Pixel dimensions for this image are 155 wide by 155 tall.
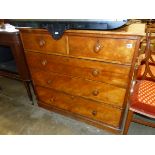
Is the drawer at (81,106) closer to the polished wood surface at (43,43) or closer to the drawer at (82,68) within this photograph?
the drawer at (82,68)

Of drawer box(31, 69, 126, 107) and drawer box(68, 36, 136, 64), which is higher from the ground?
drawer box(68, 36, 136, 64)

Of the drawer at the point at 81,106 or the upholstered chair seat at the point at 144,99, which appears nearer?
the upholstered chair seat at the point at 144,99

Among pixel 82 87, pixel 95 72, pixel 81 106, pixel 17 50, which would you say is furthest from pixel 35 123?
pixel 95 72

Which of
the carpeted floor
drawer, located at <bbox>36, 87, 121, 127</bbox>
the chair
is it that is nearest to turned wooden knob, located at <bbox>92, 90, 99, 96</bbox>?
drawer, located at <bbox>36, 87, 121, 127</bbox>

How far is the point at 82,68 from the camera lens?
145cm

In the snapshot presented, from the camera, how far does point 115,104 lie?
4.83 feet

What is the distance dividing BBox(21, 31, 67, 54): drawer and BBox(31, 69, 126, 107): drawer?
0.92 feet

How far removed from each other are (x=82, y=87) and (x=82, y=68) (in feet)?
0.72

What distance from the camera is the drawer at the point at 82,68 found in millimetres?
1307

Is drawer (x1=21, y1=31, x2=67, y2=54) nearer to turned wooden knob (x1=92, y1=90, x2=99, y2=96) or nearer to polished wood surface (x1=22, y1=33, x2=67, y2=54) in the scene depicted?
polished wood surface (x1=22, y1=33, x2=67, y2=54)

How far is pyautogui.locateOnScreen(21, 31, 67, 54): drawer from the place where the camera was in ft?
4.73

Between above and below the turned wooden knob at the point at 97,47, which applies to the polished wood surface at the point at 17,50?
below

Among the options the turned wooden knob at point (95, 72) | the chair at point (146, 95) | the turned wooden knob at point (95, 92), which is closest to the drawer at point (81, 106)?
the turned wooden knob at point (95, 92)
